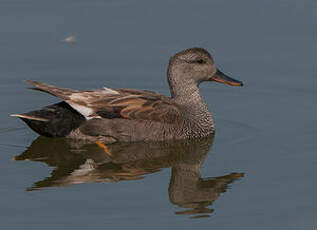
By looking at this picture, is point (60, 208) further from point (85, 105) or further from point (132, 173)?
point (85, 105)

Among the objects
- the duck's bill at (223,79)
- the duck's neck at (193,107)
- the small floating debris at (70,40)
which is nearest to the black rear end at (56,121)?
the duck's neck at (193,107)

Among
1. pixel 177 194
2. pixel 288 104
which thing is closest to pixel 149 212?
pixel 177 194

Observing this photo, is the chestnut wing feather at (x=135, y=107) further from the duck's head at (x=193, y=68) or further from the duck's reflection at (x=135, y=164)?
the duck's head at (x=193, y=68)

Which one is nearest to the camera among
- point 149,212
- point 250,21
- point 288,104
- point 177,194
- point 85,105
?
point 149,212

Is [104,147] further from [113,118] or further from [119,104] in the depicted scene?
[119,104]

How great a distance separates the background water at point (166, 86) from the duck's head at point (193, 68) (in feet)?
2.18

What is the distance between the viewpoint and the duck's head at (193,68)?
12.0 m

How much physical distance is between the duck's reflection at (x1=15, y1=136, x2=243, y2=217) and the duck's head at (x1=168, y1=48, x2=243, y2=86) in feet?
3.08

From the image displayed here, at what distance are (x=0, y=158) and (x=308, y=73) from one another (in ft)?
17.4

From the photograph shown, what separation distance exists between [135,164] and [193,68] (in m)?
2.07

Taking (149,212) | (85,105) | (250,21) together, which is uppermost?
(250,21)

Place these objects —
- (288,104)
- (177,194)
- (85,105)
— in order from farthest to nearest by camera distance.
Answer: (288,104) → (85,105) → (177,194)

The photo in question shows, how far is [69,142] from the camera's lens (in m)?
11.7

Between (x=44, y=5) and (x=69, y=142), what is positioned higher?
(x=44, y=5)
